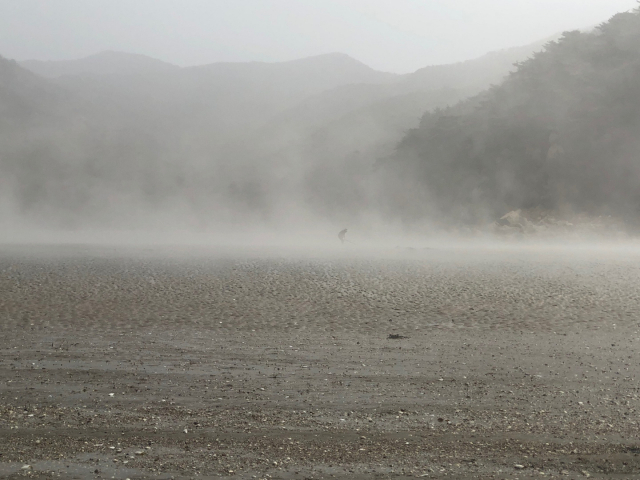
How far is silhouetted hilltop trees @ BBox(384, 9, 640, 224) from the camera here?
50844 mm

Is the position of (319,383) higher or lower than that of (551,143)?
lower

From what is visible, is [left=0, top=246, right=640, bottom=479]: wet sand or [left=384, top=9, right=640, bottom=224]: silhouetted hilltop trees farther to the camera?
[left=384, top=9, right=640, bottom=224]: silhouetted hilltop trees

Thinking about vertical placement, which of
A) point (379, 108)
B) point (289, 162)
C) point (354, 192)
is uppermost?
point (379, 108)

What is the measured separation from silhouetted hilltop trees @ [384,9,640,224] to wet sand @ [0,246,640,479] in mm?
36248

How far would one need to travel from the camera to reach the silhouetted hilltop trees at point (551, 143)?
167ft

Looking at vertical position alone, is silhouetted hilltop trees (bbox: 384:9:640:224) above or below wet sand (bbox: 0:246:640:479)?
above

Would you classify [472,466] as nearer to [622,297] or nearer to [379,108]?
[622,297]

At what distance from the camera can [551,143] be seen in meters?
54.8

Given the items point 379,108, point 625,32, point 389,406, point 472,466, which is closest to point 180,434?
point 389,406

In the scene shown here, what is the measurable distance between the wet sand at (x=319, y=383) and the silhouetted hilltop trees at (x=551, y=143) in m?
36.2

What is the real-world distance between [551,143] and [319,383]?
51626 millimetres

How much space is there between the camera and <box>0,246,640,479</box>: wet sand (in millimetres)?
5980

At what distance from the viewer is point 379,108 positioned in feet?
368

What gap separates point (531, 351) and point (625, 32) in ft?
178
